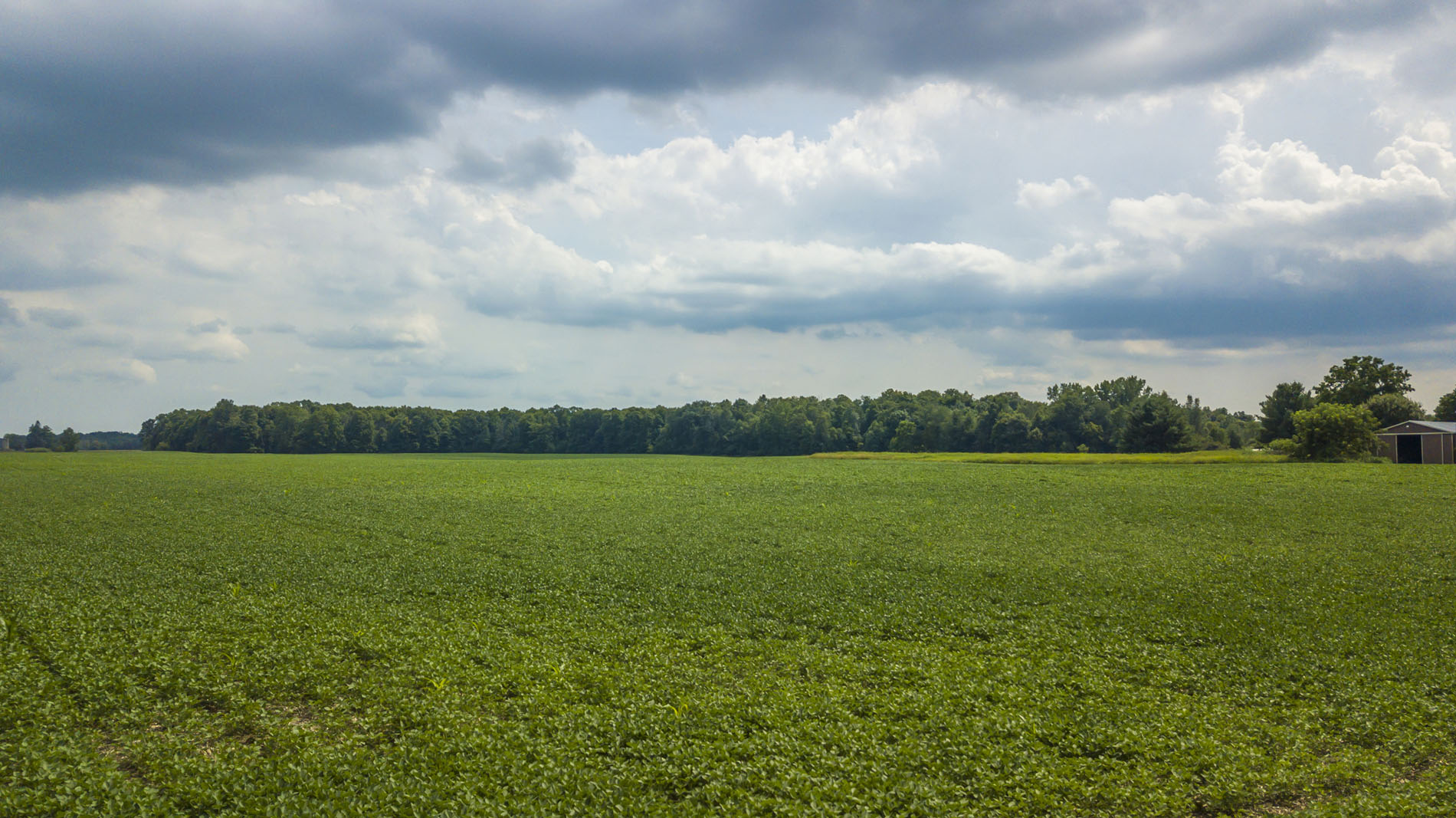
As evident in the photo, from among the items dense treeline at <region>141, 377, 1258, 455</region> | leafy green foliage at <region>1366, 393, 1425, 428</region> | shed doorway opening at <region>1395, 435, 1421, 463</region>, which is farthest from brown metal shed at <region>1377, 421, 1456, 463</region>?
dense treeline at <region>141, 377, 1258, 455</region>

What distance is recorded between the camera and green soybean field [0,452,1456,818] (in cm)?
993

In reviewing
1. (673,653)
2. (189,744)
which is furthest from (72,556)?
(673,653)

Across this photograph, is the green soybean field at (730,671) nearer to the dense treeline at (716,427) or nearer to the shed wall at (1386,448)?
the shed wall at (1386,448)

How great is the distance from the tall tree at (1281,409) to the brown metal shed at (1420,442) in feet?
107

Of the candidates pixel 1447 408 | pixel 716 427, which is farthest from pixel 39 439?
pixel 1447 408

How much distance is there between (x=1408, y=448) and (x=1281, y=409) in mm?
40747

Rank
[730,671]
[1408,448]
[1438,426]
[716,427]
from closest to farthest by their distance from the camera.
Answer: [730,671] → [1438,426] → [1408,448] → [716,427]

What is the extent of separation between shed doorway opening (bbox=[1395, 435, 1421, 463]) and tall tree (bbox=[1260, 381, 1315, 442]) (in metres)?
33.4

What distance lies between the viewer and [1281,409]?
110m

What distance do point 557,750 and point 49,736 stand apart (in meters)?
7.98

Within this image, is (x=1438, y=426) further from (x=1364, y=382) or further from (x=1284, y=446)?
(x=1364, y=382)

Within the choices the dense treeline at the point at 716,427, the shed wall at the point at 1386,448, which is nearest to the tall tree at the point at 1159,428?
the dense treeline at the point at 716,427

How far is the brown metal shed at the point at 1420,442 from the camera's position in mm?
68000

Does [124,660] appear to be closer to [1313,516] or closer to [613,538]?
[613,538]
